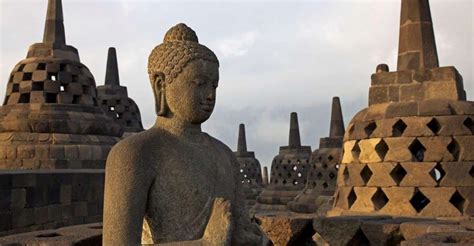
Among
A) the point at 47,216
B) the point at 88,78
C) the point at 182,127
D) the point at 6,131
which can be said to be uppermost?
the point at 88,78

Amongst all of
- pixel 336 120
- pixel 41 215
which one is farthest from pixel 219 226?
pixel 336 120

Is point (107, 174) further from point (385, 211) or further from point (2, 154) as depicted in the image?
point (2, 154)

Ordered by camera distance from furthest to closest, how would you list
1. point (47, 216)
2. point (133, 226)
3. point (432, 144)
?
point (47, 216) < point (432, 144) < point (133, 226)

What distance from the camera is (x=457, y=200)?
6180mm

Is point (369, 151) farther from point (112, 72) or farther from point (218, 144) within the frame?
point (112, 72)

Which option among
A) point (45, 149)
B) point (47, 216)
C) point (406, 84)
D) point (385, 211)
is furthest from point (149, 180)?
point (45, 149)

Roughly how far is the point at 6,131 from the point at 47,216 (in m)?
3.11

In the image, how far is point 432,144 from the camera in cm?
628

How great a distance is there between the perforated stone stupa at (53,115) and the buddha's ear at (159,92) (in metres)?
A: 7.23

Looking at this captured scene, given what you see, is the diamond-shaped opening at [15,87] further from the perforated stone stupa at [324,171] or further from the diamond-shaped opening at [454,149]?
the perforated stone stupa at [324,171]

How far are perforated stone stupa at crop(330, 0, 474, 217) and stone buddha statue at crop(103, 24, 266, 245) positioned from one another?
12.6 ft

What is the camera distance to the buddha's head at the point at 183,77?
2846 mm

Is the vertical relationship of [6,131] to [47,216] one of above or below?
above

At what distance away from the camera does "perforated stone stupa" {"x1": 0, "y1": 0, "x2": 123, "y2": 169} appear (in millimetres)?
9594
